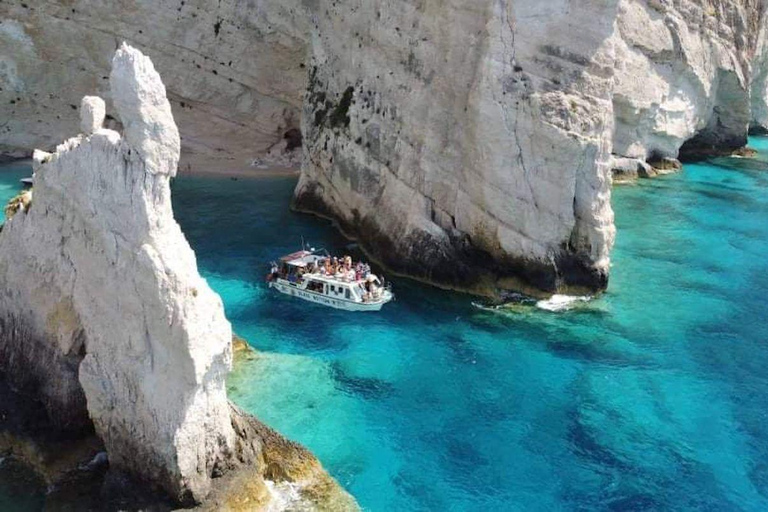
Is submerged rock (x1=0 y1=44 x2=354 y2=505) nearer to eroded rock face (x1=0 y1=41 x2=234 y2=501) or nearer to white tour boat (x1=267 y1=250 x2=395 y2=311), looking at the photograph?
eroded rock face (x1=0 y1=41 x2=234 y2=501)

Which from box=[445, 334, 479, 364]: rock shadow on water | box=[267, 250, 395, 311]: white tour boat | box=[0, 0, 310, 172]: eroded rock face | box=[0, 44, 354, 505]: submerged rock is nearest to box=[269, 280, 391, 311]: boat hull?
box=[267, 250, 395, 311]: white tour boat

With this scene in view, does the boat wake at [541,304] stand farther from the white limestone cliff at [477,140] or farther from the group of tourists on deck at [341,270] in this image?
the group of tourists on deck at [341,270]

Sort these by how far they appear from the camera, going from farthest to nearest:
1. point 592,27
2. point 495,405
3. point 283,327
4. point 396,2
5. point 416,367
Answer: point 396,2 → point 592,27 → point 283,327 → point 416,367 → point 495,405

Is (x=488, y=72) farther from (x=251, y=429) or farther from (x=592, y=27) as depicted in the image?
(x=251, y=429)

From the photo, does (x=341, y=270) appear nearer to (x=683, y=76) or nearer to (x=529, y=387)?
(x=529, y=387)

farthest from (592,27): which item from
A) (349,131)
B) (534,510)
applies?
(534,510)

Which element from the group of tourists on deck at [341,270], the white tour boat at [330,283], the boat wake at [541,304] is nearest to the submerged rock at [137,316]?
the white tour boat at [330,283]

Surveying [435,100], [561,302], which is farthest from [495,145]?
[561,302]
